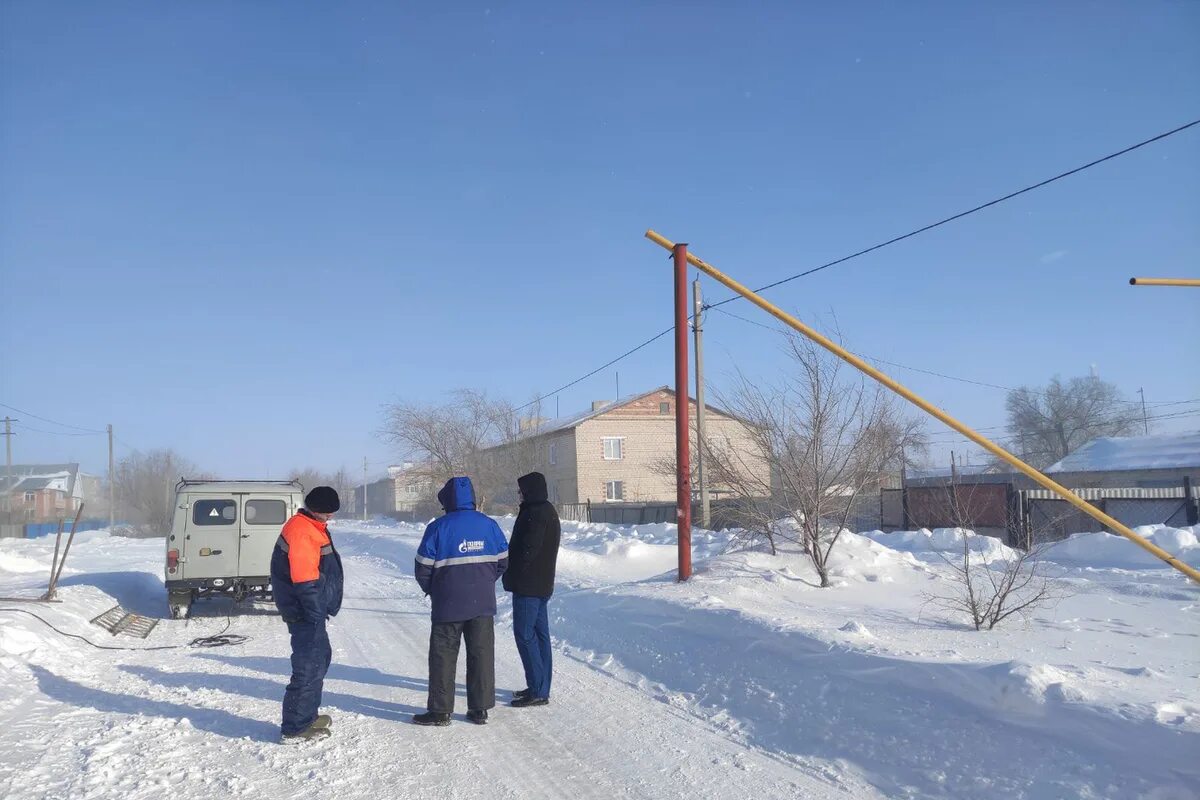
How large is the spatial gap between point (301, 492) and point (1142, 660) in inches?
465

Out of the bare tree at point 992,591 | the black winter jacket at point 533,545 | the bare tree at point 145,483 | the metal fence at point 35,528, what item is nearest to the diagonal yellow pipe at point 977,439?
the bare tree at point 992,591

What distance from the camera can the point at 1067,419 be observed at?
220 feet

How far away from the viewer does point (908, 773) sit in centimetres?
546

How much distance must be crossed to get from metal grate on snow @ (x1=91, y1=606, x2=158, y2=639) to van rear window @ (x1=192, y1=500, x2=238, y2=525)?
1.65 meters

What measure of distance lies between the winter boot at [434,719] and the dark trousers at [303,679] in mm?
822

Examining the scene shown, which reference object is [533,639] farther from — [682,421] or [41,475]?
[41,475]

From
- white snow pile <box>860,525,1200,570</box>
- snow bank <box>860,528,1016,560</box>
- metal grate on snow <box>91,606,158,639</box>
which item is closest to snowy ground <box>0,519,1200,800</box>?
metal grate on snow <box>91,606,158,639</box>

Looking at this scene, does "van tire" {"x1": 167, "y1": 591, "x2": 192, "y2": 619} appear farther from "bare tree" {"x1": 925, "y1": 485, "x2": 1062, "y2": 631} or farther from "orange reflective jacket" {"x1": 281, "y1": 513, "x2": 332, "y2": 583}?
"bare tree" {"x1": 925, "y1": 485, "x2": 1062, "y2": 631}

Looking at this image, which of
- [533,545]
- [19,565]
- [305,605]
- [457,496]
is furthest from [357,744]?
[19,565]

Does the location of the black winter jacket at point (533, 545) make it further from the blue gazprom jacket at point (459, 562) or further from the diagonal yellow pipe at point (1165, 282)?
the diagonal yellow pipe at point (1165, 282)

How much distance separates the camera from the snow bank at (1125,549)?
54.6 ft

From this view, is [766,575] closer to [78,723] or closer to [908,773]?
[908,773]

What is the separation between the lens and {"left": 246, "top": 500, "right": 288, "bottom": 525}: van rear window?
13703mm

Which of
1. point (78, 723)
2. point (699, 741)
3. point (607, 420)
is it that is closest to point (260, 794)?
point (78, 723)
